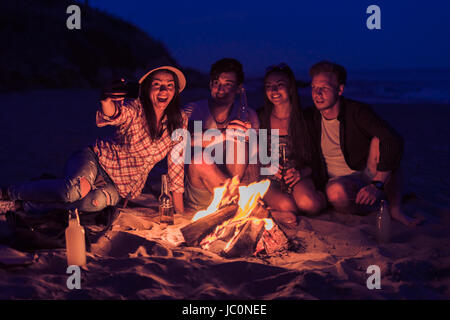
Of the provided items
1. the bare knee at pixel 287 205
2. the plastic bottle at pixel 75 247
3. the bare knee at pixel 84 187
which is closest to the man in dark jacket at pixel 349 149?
the bare knee at pixel 287 205

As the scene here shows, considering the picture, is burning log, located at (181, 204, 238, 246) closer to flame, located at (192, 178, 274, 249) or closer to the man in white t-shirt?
flame, located at (192, 178, 274, 249)

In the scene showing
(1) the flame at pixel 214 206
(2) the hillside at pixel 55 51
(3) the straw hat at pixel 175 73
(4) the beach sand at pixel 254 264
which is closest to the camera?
(4) the beach sand at pixel 254 264

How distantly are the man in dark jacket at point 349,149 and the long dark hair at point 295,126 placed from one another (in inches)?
4.5

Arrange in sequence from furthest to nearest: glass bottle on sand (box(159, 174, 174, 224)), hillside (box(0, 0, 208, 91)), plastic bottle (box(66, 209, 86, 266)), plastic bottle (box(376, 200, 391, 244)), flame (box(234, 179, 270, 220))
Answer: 1. hillside (box(0, 0, 208, 91))
2. glass bottle on sand (box(159, 174, 174, 224))
3. flame (box(234, 179, 270, 220))
4. plastic bottle (box(376, 200, 391, 244))
5. plastic bottle (box(66, 209, 86, 266))

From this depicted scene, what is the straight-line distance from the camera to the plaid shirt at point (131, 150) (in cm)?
412

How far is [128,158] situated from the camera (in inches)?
167

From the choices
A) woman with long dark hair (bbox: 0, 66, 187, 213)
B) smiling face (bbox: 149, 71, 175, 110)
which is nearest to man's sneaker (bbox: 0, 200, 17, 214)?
woman with long dark hair (bbox: 0, 66, 187, 213)

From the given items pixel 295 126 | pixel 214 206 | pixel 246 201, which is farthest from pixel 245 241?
pixel 295 126

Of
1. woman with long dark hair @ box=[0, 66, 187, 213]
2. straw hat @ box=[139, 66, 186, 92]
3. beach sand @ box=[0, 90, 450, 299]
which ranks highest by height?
straw hat @ box=[139, 66, 186, 92]

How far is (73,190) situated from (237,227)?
1.64 meters

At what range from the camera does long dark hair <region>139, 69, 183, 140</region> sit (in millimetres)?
4144

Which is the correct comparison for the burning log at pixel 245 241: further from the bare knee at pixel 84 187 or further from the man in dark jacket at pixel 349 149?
the bare knee at pixel 84 187

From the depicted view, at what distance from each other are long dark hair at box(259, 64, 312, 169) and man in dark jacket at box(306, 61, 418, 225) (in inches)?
4.5
